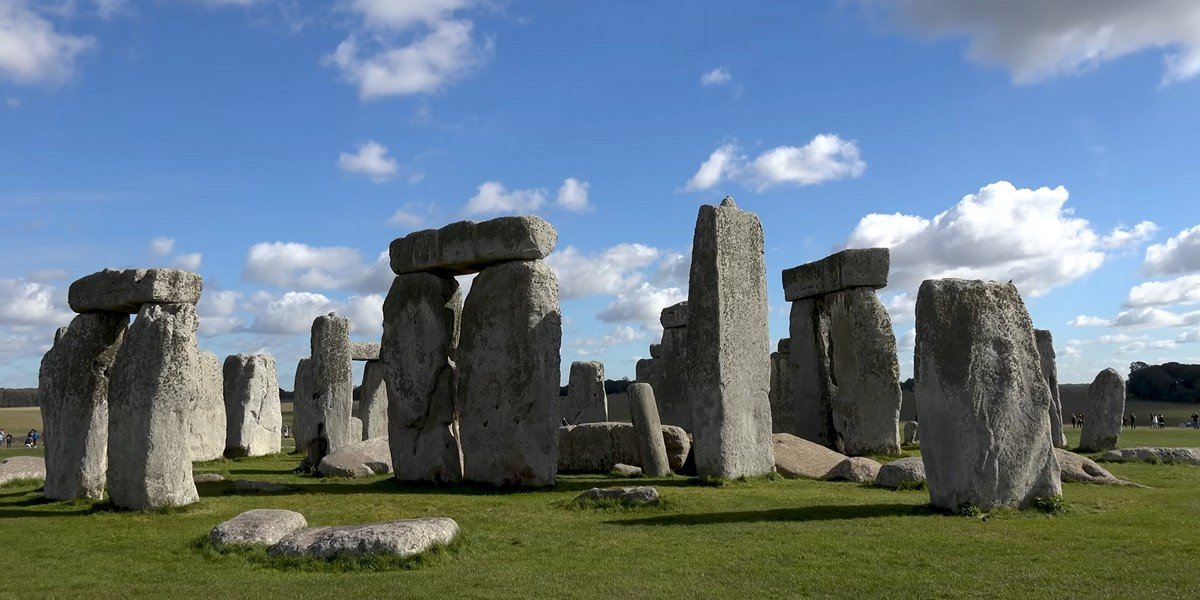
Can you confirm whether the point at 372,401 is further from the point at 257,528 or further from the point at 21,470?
the point at 257,528

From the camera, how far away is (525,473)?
13914 millimetres

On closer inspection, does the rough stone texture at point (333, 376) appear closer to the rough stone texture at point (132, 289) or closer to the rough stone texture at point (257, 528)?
the rough stone texture at point (132, 289)

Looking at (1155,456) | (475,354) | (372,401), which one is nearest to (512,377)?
(475,354)

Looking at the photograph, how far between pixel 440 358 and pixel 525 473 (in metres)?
2.66

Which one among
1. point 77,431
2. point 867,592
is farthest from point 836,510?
point 77,431

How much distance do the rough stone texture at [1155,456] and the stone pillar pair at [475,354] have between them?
10114 mm

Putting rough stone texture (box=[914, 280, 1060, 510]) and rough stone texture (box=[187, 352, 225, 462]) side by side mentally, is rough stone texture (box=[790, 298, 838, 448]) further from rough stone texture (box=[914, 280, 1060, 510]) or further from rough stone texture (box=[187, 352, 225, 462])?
rough stone texture (box=[187, 352, 225, 462])

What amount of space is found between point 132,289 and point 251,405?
46.8 ft

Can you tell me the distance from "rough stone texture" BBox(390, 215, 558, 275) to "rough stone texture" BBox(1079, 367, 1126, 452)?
1344 cm

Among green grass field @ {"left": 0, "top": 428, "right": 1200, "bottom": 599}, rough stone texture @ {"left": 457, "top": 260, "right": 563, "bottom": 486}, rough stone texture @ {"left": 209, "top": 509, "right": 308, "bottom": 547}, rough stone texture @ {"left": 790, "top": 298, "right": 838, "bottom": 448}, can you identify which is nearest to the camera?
green grass field @ {"left": 0, "top": 428, "right": 1200, "bottom": 599}

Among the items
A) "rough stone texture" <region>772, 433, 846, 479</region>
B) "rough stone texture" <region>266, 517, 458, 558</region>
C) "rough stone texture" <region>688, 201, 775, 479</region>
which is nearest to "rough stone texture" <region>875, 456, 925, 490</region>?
"rough stone texture" <region>772, 433, 846, 479</region>

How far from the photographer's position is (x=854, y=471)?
1431cm

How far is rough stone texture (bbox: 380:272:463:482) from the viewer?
1531cm

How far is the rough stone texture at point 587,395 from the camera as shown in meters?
25.6
